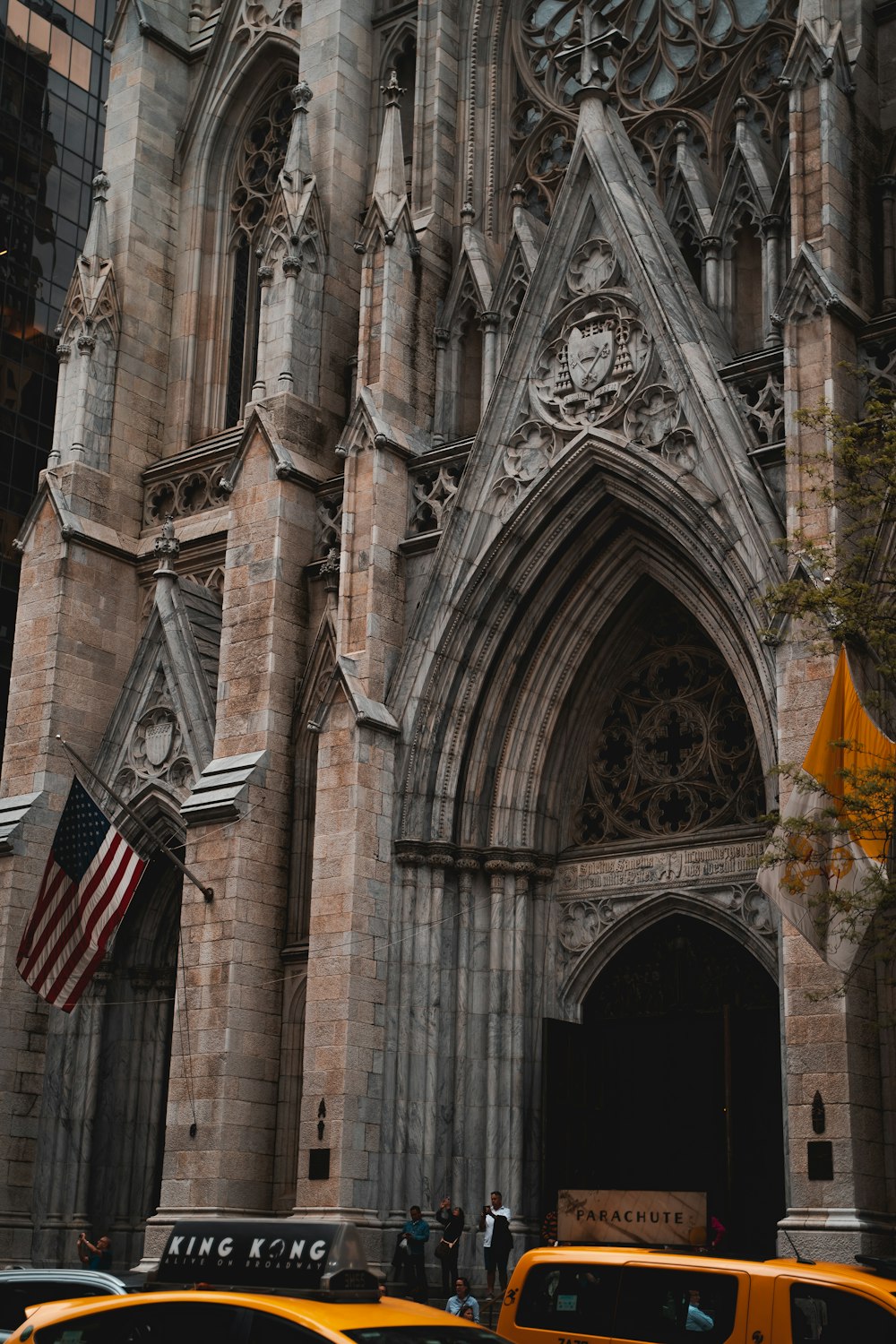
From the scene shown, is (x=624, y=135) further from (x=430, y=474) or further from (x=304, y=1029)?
(x=304, y=1029)

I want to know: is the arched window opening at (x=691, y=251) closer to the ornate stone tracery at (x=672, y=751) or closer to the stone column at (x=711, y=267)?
the stone column at (x=711, y=267)

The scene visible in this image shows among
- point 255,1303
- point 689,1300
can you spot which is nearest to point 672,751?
point 689,1300

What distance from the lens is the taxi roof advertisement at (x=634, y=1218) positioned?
62.9 ft

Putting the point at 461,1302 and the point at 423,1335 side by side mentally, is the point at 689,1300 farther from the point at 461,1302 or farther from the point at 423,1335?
the point at 461,1302

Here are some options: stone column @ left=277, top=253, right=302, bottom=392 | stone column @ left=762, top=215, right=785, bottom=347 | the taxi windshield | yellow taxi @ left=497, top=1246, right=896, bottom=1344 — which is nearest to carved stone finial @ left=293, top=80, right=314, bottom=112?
stone column @ left=277, top=253, right=302, bottom=392

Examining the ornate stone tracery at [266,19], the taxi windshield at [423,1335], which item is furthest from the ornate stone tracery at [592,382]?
the taxi windshield at [423,1335]

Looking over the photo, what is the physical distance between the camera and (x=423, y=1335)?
8492 mm

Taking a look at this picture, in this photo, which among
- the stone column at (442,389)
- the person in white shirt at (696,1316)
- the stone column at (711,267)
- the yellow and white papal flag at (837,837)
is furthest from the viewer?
the stone column at (442,389)

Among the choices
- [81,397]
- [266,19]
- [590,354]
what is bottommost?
[590,354]

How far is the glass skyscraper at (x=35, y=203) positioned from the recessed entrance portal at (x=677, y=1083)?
13.5m

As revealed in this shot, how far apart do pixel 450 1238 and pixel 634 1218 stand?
2495 mm

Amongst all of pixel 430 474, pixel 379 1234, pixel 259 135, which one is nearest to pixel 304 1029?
pixel 379 1234

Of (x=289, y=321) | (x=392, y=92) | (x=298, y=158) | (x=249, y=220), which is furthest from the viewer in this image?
(x=249, y=220)

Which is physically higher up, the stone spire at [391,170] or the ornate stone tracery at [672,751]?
the stone spire at [391,170]
